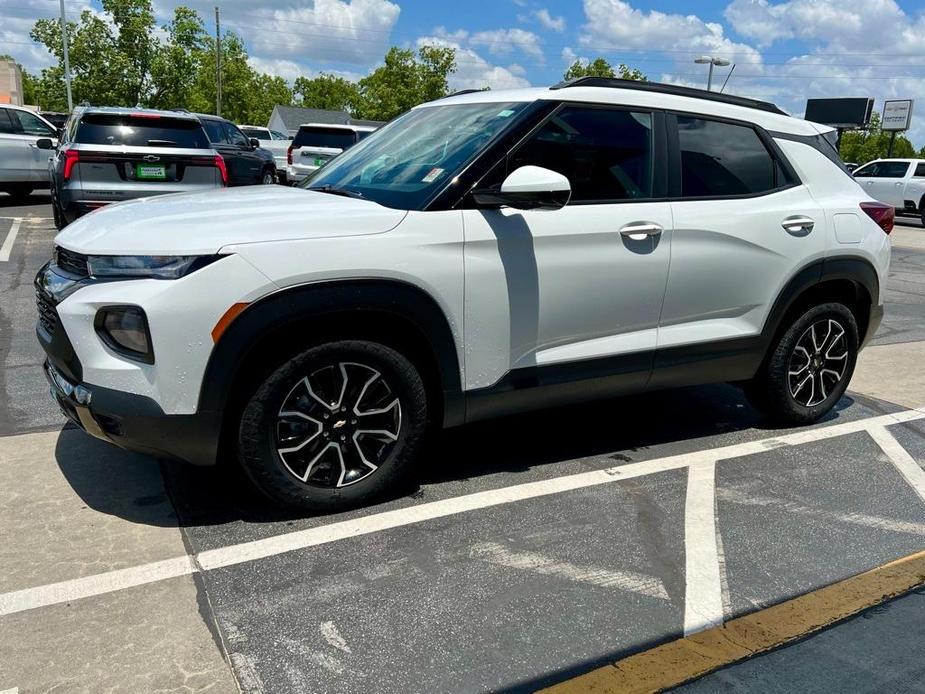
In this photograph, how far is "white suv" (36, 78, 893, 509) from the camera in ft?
9.82

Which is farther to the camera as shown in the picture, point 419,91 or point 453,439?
point 419,91

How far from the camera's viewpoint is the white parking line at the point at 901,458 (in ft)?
13.5

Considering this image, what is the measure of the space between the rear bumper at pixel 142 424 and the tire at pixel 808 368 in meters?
3.18

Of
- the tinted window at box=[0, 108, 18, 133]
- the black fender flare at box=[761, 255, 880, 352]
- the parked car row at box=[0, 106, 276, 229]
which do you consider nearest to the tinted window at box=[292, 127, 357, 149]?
the tinted window at box=[0, 108, 18, 133]

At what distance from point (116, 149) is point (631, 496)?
696cm

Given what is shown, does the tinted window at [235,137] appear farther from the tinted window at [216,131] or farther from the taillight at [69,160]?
the taillight at [69,160]

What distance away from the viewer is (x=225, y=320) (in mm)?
2967

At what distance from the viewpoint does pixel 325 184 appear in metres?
4.14

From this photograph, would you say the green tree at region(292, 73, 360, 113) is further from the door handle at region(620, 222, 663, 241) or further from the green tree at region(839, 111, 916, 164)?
the door handle at region(620, 222, 663, 241)

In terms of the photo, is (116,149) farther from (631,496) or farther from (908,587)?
(908,587)

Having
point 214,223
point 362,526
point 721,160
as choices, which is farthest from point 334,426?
point 721,160

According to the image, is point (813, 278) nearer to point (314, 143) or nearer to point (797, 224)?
point (797, 224)

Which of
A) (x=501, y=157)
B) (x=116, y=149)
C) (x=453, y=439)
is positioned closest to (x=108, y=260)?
(x=501, y=157)

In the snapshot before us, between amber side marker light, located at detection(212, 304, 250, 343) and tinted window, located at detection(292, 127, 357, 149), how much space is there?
16.9 meters
